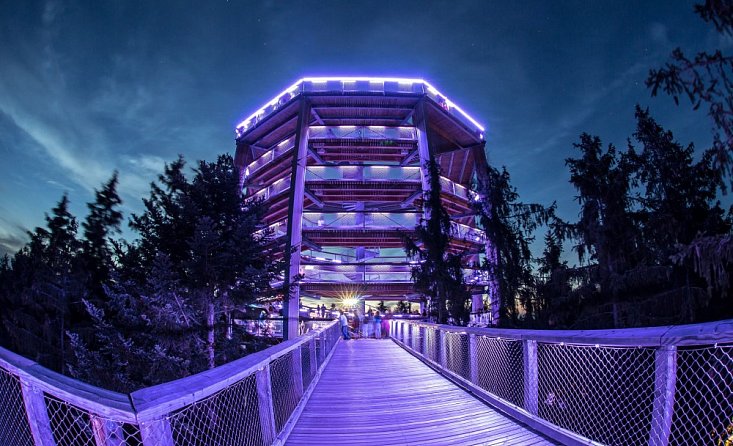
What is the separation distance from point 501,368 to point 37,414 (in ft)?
18.1

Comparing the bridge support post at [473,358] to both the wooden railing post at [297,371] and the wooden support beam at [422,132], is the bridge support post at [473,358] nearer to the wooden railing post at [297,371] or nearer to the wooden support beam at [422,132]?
the wooden railing post at [297,371]

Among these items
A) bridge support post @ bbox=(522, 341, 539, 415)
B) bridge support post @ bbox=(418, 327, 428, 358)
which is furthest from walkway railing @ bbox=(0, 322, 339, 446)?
bridge support post @ bbox=(418, 327, 428, 358)

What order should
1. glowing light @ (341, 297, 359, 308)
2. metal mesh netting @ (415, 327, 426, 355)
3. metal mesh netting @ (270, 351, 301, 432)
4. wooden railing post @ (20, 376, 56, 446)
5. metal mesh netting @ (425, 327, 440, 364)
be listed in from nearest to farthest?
wooden railing post @ (20, 376, 56, 446)
metal mesh netting @ (270, 351, 301, 432)
metal mesh netting @ (425, 327, 440, 364)
metal mesh netting @ (415, 327, 426, 355)
glowing light @ (341, 297, 359, 308)

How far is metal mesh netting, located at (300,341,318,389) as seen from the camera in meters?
6.69

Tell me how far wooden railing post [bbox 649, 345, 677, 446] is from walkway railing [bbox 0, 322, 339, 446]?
3.47m

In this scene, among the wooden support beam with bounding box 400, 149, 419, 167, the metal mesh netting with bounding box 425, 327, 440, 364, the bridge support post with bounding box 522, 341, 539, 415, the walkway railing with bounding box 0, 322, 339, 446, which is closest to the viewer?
the walkway railing with bounding box 0, 322, 339, 446

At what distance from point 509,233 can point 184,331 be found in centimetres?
1291

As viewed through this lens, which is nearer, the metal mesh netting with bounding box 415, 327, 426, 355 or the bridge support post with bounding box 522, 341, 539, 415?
the bridge support post with bounding box 522, 341, 539, 415

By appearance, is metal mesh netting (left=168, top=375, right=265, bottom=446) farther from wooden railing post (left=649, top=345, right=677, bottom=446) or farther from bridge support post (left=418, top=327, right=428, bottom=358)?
bridge support post (left=418, top=327, right=428, bottom=358)

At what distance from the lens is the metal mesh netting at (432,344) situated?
31.4 ft

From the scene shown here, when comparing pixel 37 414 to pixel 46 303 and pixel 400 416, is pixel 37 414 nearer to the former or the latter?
pixel 400 416

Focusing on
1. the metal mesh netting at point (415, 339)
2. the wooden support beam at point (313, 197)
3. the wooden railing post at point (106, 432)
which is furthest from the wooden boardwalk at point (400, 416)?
the wooden support beam at point (313, 197)

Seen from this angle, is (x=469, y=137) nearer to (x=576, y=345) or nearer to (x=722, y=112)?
(x=722, y=112)

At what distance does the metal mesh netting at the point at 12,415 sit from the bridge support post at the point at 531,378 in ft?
16.8
